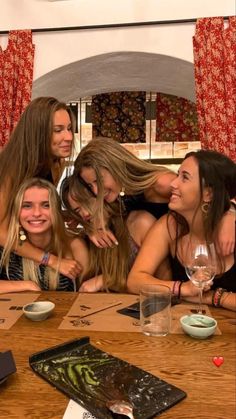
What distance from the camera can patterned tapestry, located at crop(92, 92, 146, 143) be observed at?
13.3 feet

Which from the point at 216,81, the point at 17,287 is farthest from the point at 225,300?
the point at 216,81

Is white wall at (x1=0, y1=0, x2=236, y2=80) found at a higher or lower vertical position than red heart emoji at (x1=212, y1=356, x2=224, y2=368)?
higher

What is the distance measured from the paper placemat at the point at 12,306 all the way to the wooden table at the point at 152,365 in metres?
0.03

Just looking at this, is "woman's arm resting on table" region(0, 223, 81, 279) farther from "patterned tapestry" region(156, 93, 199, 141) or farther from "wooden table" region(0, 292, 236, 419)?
"patterned tapestry" region(156, 93, 199, 141)

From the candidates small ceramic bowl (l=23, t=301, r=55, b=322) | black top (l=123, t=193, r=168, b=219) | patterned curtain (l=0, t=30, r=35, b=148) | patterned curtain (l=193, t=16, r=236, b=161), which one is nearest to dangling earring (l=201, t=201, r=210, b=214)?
black top (l=123, t=193, r=168, b=219)

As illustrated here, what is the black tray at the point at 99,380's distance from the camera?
86cm

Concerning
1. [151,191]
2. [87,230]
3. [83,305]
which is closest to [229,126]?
[151,191]

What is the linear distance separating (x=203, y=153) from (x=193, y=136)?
2.31m

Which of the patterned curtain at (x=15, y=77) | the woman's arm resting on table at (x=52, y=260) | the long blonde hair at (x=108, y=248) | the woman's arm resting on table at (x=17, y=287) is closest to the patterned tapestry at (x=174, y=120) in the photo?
the patterned curtain at (x=15, y=77)

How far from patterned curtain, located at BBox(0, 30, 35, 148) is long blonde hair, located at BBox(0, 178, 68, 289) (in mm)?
1398

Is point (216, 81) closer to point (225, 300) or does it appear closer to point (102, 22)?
point (102, 22)

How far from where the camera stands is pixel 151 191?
2.04 meters

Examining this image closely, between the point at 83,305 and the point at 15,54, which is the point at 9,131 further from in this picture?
the point at 83,305

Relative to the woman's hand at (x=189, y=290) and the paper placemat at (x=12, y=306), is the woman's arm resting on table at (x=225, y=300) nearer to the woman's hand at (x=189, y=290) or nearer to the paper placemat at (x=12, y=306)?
the woman's hand at (x=189, y=290)
